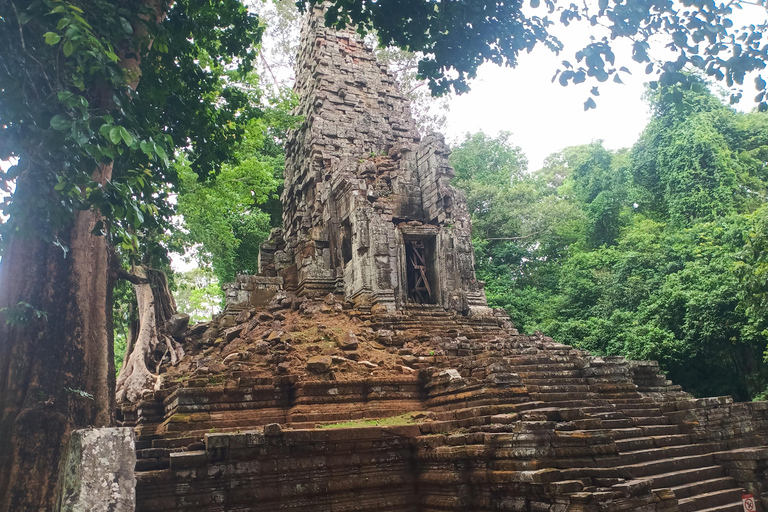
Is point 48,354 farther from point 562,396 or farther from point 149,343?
point 149,343

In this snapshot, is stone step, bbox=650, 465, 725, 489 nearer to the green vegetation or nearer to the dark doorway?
the green vegetation

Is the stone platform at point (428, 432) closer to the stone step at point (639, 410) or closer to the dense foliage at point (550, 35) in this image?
the stone step at point (639, 410)

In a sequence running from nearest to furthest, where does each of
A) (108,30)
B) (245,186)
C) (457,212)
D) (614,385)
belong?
(108,30)
(614,385)
(457,212)
(245,186)

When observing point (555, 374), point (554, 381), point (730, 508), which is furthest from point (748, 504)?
point (555, 374)

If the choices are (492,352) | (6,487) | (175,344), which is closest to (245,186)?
(175,344)

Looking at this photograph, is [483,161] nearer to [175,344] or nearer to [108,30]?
[175,344]

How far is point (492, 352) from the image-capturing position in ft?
32.0

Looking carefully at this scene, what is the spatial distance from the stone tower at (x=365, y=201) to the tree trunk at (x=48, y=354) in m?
7.23

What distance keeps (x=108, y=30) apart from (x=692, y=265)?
683 inches

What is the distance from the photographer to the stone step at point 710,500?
6691 mm

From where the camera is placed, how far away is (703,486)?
7.23 meters

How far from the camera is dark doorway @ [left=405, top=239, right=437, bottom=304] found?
1379 cm

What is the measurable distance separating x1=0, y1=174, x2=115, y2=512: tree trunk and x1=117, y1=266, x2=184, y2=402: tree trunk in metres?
5.35

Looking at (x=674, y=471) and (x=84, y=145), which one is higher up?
(x=84, y=145)
